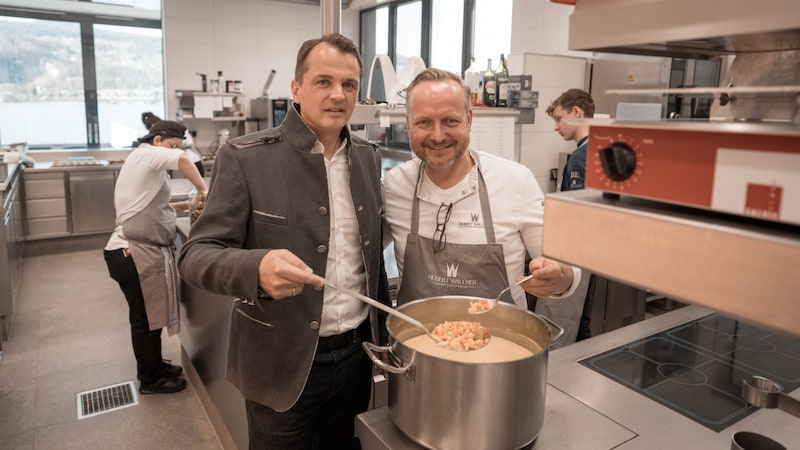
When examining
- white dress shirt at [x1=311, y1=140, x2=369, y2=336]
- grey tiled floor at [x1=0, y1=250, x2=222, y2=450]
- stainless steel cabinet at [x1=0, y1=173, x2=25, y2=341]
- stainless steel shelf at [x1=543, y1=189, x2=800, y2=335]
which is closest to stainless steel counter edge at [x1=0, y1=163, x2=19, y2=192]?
stainless steel cabinet at [x1=0, y1=173, x2=25, y2=341]

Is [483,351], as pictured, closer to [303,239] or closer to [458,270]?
[458,270]

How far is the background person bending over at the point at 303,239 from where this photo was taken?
1.37 metres

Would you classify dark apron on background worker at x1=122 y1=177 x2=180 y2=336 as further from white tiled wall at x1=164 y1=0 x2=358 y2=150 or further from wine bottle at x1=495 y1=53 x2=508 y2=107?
white tiled wall at x1=164 y1=0 x2=358 y2=150

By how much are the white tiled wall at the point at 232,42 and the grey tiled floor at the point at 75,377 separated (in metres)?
2.80

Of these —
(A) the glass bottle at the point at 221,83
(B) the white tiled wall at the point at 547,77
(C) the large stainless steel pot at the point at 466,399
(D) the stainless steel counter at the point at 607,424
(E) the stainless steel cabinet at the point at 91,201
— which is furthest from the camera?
(A) the glass bottle at the point at 221,83

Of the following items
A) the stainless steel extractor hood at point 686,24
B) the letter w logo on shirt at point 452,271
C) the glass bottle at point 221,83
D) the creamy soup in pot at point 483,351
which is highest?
the glass bottle at point 221,83

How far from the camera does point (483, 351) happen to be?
1.22 meters

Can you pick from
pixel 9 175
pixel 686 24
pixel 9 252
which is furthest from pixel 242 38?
pixel 686 24

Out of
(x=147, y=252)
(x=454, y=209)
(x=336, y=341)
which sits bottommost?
(x=147, y=252)

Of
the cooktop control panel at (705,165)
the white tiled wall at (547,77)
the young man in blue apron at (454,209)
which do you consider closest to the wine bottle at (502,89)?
the white tiled wall at (547,77)

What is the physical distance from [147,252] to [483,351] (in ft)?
7.39

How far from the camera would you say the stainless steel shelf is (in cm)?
50

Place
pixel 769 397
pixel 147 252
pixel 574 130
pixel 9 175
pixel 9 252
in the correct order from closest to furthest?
pixel 769 397, pixel 147 252, pixel 574 130, pixel 9 252, pixel 9 175

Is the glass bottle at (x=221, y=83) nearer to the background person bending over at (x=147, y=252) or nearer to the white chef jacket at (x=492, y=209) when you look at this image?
the background person bending over at (x=147, y=252)
